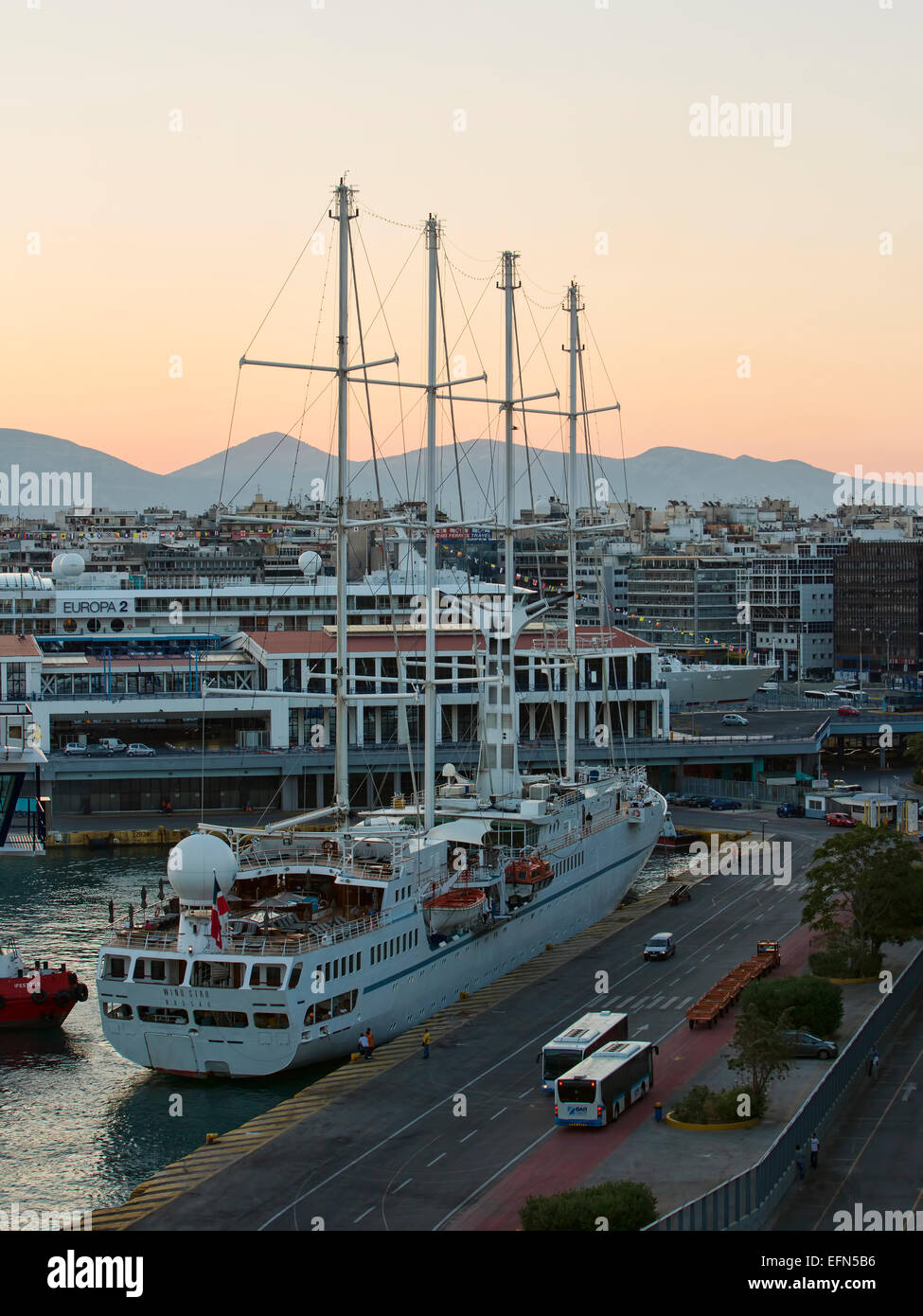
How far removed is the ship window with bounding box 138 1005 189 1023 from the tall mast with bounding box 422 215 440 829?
13.7m

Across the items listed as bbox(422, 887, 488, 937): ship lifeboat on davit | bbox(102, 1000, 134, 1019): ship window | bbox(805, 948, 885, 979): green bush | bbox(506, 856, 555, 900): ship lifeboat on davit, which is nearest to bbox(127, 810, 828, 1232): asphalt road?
bbox(422, 887, 488, 937): ship lifeboat on davit

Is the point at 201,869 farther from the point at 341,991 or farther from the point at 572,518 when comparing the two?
the point at 572,518

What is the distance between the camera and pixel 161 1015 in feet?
124

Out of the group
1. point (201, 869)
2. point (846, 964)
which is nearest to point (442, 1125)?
point (201, 869)

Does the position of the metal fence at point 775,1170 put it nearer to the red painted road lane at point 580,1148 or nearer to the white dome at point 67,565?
the red painted road lane at point 580,1148

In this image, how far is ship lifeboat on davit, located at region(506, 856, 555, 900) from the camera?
49656 millimetres

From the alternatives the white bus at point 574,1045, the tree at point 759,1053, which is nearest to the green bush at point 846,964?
the white bus at point 574,1045

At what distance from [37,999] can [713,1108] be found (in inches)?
764

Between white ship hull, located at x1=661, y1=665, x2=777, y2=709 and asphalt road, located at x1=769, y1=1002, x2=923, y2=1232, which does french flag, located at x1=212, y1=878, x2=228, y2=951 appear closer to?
asphalt road, located at x1=769, y1=1002, x2=923, y2=1232

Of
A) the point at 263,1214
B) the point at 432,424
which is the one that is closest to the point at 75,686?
the point at 432,424

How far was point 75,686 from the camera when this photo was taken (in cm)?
9038

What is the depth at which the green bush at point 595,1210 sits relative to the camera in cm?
2491

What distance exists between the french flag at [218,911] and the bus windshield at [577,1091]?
30.5 ft

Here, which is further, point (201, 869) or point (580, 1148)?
point (201, 869)
